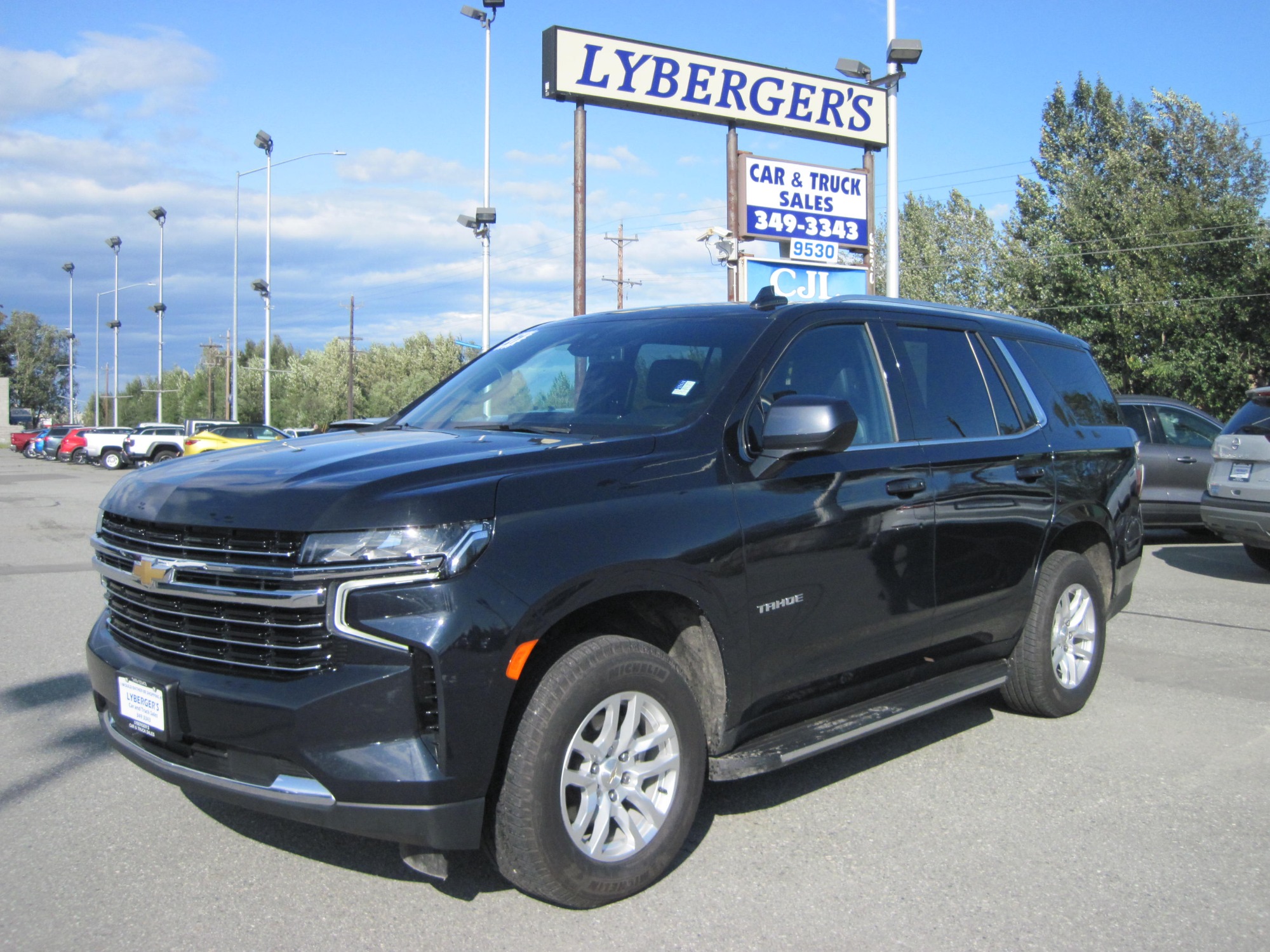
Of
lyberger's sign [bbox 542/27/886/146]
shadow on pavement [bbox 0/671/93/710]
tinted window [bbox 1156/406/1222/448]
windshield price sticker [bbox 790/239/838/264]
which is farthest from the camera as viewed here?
windshield price sticker [bbox 790/239/838/264]

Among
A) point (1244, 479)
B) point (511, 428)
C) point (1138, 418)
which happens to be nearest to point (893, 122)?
point (1138, 418)

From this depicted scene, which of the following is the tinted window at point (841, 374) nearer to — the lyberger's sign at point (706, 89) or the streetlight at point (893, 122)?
the streetlight at point (893, 122)

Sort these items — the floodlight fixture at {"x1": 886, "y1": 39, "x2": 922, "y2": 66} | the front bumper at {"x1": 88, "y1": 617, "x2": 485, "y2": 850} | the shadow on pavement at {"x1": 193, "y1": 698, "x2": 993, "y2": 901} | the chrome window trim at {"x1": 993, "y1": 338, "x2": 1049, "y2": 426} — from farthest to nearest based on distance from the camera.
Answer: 1. the floodlight fixture at {"x1": 886, "y1": 39, "x2": 922, "y2": 66}
2. the chrome window trim at {"x1": 993, "y1": 338, "x2": 1049, "y2": 426}
3. the shadow on pavement at {"x1": 193, "y1": 698, "x2": 993, "y2": 901}
4. the front bumper at {"x1": 88, "y1": 617, "x2": 485, "y2": 850}

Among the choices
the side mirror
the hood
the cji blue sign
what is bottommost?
the hood

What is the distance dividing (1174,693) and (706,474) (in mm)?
3800

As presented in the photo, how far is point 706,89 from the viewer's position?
19.6m

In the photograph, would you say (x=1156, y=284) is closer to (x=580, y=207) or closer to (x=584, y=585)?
(x=580, y=207)

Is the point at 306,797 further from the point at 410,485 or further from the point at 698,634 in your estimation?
the point at 698,634

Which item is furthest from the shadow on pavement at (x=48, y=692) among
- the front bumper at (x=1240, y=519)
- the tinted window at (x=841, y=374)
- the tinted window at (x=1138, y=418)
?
the tinted window at (x=1138, y=418)

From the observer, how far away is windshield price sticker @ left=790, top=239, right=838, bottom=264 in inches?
797

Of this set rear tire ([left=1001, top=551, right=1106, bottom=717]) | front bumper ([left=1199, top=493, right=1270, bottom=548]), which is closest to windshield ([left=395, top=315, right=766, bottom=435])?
rear tire ([left=1001, top=551, right=1106, bottom=717])

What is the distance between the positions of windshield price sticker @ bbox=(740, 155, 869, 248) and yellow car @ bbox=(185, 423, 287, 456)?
1629 cm

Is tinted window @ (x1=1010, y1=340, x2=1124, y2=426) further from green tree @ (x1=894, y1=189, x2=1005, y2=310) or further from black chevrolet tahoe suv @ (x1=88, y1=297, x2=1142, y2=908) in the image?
green tree @ (x1=894, y1=189, x2=1005, y2=310)

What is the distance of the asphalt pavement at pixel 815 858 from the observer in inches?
126
